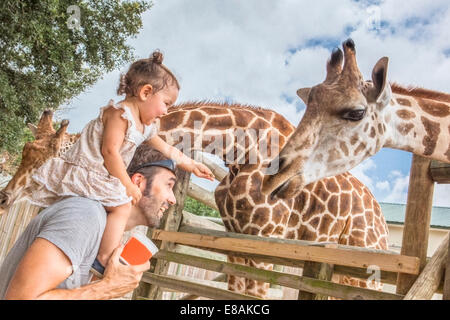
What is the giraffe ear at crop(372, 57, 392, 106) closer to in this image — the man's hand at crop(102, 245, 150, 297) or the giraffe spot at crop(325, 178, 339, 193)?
the giraffe spot at crop(325, 178, 339, 193)

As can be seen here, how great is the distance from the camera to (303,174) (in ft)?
3.38

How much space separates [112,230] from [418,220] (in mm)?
625

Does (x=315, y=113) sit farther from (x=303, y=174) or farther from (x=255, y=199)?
(x=255, y=199)

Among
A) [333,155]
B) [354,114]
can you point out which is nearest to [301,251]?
[333,155]

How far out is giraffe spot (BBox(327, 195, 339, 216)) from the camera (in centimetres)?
146

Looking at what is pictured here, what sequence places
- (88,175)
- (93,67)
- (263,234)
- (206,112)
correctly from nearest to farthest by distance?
(88,175) < (263,234) < (206,112) < (93,67)

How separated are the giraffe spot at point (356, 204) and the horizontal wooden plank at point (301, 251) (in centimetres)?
42

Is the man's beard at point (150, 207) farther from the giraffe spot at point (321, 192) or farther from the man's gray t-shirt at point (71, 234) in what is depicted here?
the giraffe spot at point (321, 192)

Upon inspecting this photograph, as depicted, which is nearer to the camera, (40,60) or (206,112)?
(206,112)

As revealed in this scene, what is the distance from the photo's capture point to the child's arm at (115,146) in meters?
0.82

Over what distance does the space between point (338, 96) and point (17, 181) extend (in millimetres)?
883

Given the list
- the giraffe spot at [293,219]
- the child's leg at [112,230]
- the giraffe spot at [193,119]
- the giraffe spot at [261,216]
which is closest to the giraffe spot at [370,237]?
the giraffe spot at [293,219]

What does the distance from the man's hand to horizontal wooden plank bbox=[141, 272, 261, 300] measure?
38 centimetres

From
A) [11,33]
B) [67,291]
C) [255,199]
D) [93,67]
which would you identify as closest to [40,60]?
[11,33]
